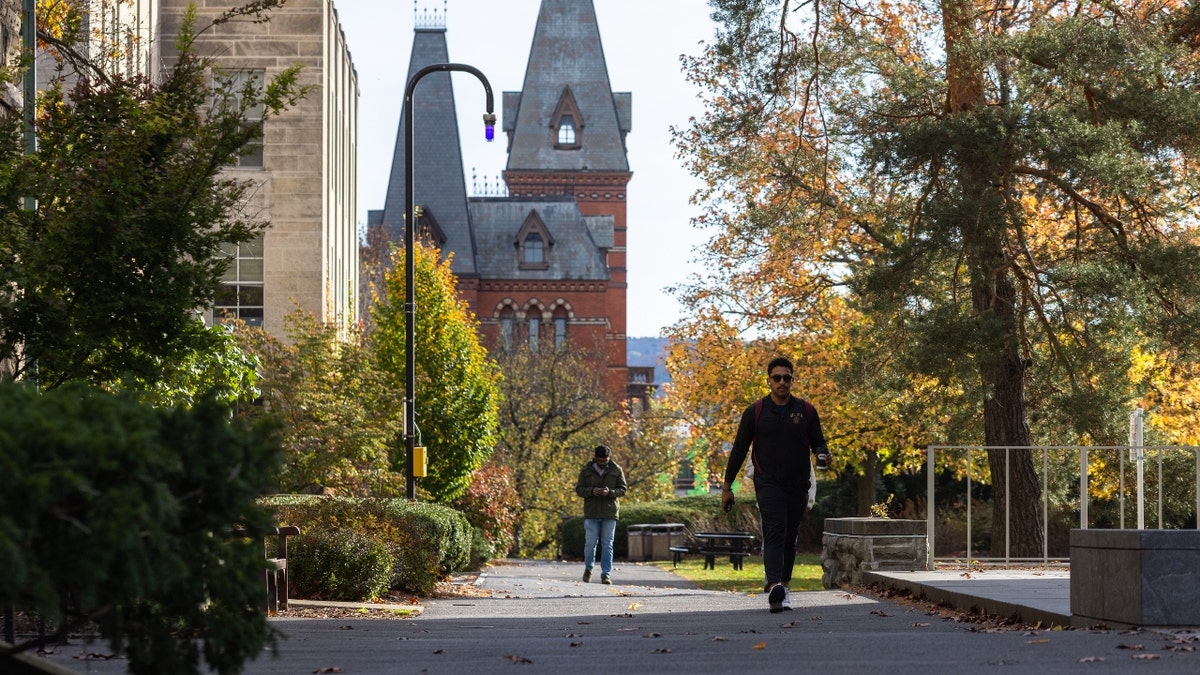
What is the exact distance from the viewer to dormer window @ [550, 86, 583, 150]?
96.8 metres

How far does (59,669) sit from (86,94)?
6.98m

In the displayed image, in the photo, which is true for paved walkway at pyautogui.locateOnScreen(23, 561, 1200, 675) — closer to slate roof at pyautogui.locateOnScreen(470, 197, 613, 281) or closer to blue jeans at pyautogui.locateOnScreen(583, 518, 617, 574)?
blue jeans at pyautogui.locateOnScreen(583, 518, 617, 574)

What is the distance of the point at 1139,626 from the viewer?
891cm

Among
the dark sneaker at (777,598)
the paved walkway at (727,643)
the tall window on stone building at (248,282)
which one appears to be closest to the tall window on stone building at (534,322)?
the tall window on stone building at (248,282)

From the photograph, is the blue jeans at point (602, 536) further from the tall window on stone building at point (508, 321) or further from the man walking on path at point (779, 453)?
the tall window on stone building at point (508, 321)

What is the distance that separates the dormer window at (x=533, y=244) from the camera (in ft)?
293

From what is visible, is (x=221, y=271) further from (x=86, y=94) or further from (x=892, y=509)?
(x=892, y=509)

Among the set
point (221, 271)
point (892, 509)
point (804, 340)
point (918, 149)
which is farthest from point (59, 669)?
point (892, 509)

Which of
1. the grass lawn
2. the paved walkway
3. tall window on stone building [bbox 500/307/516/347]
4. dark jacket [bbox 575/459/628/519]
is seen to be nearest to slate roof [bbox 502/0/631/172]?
tall window on stone building [bbox 500/307/516/347]

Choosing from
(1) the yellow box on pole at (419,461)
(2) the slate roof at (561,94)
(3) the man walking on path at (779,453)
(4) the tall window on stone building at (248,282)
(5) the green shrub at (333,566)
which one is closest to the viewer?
(3) the man walking on path at (779,453)

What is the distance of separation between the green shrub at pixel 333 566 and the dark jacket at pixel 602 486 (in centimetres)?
526

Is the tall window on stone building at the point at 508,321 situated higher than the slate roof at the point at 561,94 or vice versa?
the slate roof at the point at 561,94

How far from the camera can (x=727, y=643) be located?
887cm

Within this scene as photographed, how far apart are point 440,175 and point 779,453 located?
77387 mm
